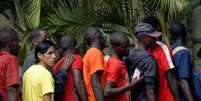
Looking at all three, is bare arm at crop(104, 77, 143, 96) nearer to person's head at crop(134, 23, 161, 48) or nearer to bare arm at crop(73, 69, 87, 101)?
bare arm at crop(73, 69, 87, 101)

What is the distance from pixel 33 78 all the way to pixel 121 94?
1.03 m

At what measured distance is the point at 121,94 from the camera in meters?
6.61

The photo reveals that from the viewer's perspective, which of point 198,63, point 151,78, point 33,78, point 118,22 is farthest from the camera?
point 198,63

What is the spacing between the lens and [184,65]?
21.6 ft

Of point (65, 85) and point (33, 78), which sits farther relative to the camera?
point (65, 85)

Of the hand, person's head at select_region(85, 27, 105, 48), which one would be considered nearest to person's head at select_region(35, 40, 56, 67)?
the hand

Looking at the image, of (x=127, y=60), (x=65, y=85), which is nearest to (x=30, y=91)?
(x=65, y=85)

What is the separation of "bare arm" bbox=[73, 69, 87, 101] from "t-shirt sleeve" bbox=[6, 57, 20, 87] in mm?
684

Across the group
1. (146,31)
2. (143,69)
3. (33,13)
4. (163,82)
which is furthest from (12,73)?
(33,13)

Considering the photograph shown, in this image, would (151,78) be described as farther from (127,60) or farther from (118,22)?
(118,22)

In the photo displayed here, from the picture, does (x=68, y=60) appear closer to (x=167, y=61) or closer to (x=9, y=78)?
(x=9, y=78)

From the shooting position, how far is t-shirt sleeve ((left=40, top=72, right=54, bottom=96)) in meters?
5.96

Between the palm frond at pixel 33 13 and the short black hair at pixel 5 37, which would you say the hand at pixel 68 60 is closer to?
the short black hair at pixel 5 37

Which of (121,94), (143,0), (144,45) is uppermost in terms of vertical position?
(143,0)
